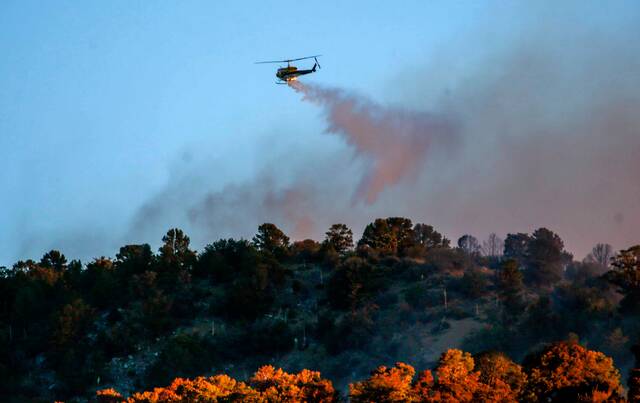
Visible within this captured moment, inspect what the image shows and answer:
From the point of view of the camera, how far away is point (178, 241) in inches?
4459

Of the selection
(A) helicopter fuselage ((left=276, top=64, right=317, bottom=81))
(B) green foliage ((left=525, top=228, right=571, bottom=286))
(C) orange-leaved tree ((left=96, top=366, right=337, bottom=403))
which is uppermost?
(A) helicopter fuselage ((left=276, top=64, right=317, bottom=81))

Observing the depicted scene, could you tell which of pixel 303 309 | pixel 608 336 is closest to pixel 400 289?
pixel 303 309

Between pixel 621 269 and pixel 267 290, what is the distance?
32370 mm

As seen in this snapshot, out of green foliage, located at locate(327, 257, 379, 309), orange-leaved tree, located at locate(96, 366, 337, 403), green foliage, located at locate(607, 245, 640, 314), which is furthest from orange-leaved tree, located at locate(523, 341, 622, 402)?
green foliage, located at locate(327, 257, 379, 309)

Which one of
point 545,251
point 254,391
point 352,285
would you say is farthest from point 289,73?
point 545,251

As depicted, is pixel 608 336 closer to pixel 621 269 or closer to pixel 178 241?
pixel 621 269

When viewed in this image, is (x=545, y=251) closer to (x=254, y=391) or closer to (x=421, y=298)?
(x=421, y=298)

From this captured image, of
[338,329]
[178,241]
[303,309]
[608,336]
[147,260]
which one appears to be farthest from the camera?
[178,241]

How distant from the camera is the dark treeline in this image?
79125 mm

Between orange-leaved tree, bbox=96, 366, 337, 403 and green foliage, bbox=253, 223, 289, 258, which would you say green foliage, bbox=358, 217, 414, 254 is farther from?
orange-leaved tree, bbox=96, 366, 337, 403

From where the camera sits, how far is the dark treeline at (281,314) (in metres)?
79.1

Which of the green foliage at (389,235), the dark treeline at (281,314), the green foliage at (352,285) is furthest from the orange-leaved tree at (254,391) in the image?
the green foliage at (389,235)

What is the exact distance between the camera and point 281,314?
90562 millimetres

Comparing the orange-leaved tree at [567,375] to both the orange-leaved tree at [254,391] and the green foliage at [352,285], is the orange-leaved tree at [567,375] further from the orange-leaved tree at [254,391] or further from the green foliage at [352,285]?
the green foliage at [352,285]
